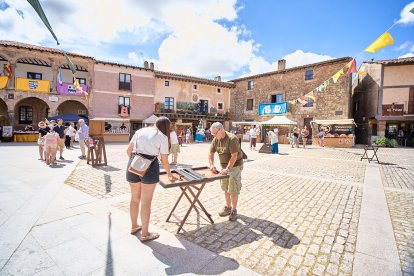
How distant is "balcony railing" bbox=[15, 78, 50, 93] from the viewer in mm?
18531

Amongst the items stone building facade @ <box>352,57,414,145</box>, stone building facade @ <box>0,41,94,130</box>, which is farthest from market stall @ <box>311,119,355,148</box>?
stone building facade @ <box>0,41,94,130</box>

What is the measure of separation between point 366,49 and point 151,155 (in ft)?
31.0

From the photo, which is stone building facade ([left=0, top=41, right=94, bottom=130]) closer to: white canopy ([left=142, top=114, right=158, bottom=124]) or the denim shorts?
white canopy ([left=142, top=114, right=158, bottom=124])

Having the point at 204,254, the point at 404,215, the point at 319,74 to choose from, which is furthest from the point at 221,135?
the point at 319,74

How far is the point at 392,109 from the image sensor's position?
63.7 ft

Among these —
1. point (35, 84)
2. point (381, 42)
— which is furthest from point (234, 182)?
point (35, 84)

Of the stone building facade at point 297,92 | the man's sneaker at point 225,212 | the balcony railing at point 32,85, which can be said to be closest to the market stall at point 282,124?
the stone building facade at point 297,92

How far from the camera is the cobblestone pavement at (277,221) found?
258 cm

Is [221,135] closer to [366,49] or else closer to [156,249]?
[156,249]

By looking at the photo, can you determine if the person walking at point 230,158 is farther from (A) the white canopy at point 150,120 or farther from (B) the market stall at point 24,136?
(A) the white canopy at point 150,120

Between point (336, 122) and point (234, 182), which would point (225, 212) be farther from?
point (336, 122)

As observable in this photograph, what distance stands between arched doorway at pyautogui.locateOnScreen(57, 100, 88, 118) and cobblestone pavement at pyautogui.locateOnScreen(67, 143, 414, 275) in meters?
20.2

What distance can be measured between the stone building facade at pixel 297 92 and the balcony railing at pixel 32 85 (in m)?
21.9

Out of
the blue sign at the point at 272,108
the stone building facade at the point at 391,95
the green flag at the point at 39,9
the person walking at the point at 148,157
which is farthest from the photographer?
the blue sign at the point at 272,108
